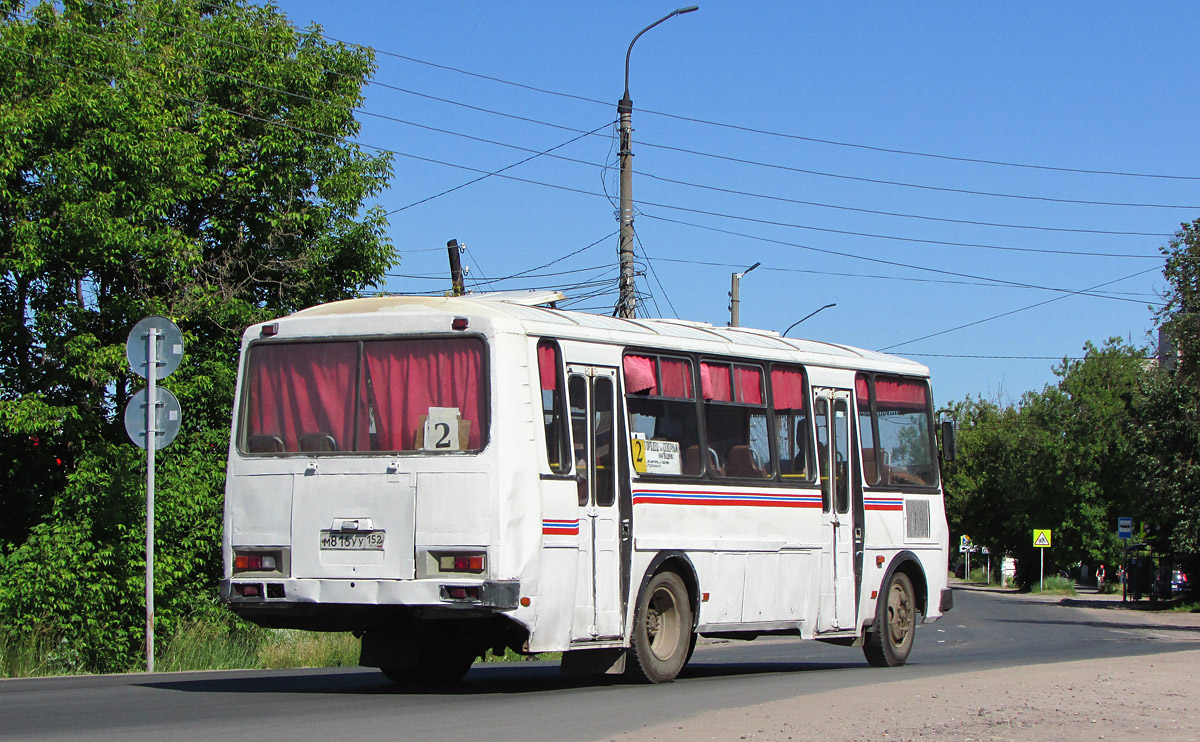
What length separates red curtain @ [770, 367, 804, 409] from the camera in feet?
51.0

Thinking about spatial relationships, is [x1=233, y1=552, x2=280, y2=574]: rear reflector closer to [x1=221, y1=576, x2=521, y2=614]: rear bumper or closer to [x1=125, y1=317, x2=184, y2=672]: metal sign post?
[x1=221, y1=576, x2=521, y2=614]: rear bumper

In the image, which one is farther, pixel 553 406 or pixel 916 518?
pixel 916 518

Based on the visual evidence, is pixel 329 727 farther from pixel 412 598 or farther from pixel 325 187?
pixel 325 187

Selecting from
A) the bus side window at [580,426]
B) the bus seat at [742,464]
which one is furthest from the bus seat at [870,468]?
the bus side window at [580,426]

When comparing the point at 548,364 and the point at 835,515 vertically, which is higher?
the point at 548,364

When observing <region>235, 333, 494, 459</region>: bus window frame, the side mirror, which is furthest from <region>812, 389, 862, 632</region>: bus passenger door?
<region>235, 333, 494, 459</region>: bus window frame

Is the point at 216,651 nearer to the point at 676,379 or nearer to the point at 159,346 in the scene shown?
the point at 159,346

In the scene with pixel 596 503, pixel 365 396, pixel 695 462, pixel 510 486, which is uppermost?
pixel 365 396

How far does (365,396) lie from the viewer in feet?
40.1

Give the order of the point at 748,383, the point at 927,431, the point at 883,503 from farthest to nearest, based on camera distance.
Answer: the point at 927,431
the point at 883,503
the point at 748,383

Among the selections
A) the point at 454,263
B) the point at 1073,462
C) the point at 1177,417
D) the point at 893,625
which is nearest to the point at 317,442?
the point at 893,625

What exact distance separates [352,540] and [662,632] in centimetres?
334

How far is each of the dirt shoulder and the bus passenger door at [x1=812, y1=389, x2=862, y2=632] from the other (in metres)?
2.05

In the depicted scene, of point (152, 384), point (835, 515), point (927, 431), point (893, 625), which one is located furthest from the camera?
point (927, 431)
